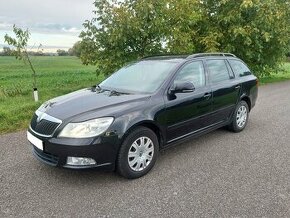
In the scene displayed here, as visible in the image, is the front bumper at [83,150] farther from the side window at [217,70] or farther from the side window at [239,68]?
the side window at [239,68]

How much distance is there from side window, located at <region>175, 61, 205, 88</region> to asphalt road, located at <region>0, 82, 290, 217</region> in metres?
1.09

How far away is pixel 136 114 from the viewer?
12.5 feet

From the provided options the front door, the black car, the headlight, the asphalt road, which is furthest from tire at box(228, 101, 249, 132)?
the headlight

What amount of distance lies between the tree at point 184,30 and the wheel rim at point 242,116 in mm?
4863

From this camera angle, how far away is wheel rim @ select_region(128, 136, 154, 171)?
383 cm

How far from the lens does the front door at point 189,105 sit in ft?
14.1

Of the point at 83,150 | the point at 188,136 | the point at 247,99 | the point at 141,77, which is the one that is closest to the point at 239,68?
the point at 247,99

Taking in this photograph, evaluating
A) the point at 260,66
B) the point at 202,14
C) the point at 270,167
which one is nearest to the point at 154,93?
the point at 270,167

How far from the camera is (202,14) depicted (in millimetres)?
12672

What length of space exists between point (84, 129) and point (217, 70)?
9.41ft

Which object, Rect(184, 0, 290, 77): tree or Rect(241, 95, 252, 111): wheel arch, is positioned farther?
Rect(184, 0, 290, 77): tree

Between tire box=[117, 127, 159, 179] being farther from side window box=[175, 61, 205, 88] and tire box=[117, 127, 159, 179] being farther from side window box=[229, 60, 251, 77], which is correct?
side window box=[229, 60, 251, 77]

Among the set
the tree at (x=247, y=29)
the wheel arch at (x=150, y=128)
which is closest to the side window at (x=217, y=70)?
the wheel arch at (x=150, y=128)

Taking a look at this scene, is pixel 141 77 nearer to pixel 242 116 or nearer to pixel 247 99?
pixel 242 116
